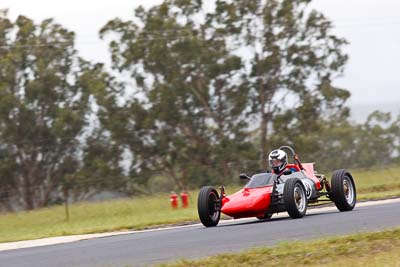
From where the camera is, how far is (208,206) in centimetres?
1873

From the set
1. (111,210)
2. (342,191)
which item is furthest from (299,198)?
(111,210)

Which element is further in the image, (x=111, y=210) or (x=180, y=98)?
(x=180, y=98)

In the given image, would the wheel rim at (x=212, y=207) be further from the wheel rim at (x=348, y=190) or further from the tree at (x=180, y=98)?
the tree at (x=180, y=98)

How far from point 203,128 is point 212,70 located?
9.74 feet

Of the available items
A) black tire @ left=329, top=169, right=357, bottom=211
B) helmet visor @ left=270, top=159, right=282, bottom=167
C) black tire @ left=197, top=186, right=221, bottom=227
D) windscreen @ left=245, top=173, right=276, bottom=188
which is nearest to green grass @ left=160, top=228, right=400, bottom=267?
black tire @ left=197, top=186, right=221, bottom=227

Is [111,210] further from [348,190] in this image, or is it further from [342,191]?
[342,191]

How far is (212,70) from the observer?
4806 centimetres

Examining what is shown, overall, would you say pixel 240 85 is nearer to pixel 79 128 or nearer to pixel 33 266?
pixel 79 128

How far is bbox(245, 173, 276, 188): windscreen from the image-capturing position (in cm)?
1895

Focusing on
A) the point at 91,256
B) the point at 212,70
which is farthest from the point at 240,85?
the point at 91,256

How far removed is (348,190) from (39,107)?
1171 inches

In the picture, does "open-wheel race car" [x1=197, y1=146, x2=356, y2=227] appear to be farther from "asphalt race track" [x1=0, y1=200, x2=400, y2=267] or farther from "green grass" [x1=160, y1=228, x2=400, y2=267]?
"green grass" [x1=160, y1=228, x2=400, y2=267]

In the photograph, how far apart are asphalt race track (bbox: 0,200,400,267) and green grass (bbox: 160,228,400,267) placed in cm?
85

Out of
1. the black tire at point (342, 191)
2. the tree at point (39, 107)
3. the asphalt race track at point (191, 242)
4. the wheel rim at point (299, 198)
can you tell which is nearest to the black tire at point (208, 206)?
the asphalt race track at point (191, 242)
